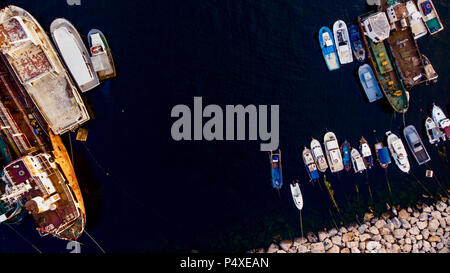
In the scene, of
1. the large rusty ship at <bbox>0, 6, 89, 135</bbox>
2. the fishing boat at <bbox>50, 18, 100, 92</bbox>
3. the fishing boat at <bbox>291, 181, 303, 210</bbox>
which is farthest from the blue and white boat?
the large rusty ship at <bbox>0, 6, 89, 135</bbox>

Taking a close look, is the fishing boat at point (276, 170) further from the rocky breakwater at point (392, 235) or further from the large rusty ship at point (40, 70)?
the large rusty ship at point (40, 70)

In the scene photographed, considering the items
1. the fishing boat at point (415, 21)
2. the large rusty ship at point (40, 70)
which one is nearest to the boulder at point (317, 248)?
the fishing boat at point (415, 21)

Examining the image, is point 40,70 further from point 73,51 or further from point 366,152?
point 366,152

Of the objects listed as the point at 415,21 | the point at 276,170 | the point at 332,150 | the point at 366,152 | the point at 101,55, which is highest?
the point at 415,21

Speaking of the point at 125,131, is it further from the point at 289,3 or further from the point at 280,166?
the point at 289,3

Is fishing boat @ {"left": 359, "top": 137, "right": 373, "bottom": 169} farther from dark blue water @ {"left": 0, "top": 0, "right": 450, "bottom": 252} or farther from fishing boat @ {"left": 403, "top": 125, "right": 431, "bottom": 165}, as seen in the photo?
fishing boat @ {"left": 403, "top": 125, "right": 431, "bottom": 165}

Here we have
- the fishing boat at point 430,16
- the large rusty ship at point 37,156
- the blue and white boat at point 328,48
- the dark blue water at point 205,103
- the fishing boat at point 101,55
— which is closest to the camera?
the large rusty ship at point 37,156

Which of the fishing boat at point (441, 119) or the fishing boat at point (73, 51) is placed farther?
the fishing boat at point (441, 119)

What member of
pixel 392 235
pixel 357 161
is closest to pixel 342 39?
pixel 357 161
